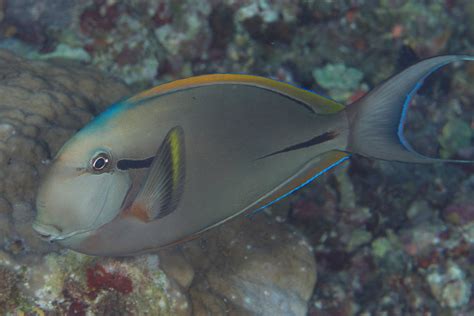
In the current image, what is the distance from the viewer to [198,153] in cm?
212

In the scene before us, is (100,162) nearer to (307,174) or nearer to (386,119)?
(307,174)

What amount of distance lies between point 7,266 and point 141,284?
2.37 ft

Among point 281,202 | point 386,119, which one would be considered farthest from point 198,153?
point 281,202

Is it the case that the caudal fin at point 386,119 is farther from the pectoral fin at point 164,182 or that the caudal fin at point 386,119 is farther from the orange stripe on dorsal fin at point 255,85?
the pectoral fin at point 164,182

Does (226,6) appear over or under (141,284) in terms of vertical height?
over

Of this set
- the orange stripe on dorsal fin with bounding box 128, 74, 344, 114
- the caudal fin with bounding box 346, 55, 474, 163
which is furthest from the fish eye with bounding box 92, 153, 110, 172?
the caudal fin with bounding box 346, 55, 474, 163

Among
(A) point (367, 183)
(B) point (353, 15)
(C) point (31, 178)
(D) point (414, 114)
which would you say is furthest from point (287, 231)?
(B) point (353, 15)

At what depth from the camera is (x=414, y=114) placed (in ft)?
16.8

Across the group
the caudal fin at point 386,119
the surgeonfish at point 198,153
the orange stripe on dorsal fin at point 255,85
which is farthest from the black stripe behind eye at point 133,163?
the caudal fin at point 386,119

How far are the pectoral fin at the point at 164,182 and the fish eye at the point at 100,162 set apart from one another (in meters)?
0.19

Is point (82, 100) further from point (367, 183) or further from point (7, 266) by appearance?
point (367, 183)

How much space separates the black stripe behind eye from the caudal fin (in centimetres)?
98

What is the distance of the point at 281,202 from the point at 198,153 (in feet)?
5.95

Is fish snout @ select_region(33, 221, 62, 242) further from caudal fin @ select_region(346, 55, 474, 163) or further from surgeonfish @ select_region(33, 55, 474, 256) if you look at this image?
caudal fin @ select_region(346, 55, 474, 163)
